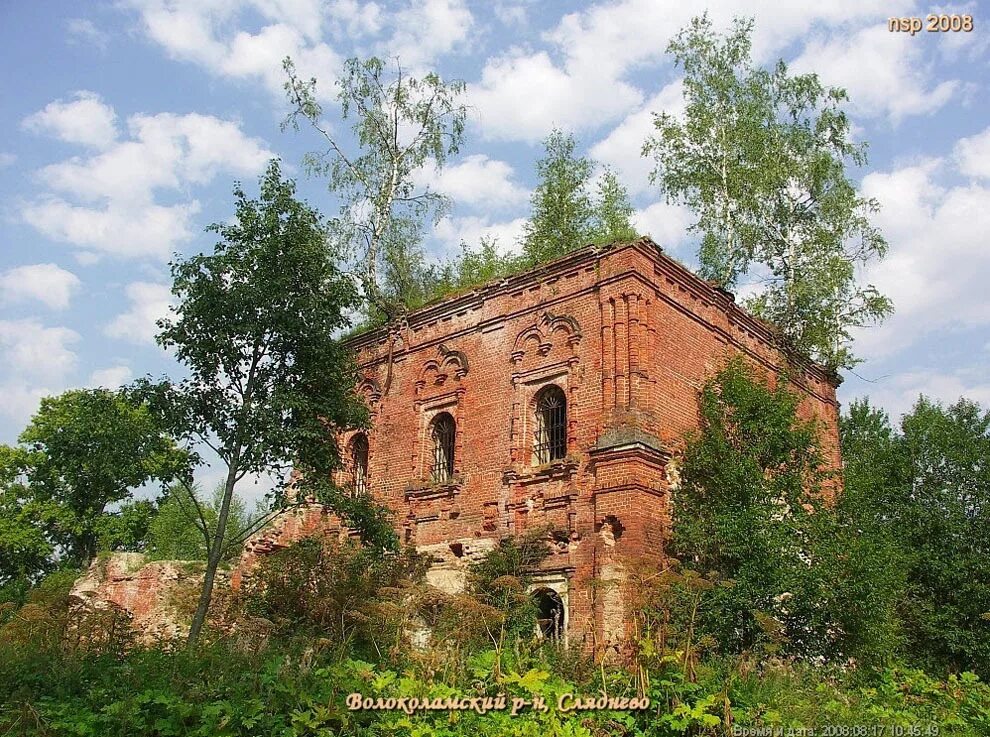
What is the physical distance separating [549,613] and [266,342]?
6251 millimetres

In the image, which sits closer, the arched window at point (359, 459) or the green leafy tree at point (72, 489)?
the arched window at point (359, 459)

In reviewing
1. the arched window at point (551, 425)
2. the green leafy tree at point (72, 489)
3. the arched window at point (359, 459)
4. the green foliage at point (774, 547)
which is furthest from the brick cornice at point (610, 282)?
the green leafy tree at point (72, 489)

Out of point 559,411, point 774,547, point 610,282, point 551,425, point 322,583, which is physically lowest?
point 322,583

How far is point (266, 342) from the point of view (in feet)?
41.3

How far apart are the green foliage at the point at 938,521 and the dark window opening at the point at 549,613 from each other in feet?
16.7

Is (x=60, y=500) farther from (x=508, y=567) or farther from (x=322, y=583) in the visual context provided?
(x=508, y=567)

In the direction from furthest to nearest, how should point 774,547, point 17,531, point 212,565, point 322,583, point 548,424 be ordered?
point 17,531 → point 548,424 → point 322,583 → point 774,547 → point 212,565

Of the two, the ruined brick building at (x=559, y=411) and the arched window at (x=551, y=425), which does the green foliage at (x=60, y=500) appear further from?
the arched window at (x=551, y=425)

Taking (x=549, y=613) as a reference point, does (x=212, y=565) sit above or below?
above

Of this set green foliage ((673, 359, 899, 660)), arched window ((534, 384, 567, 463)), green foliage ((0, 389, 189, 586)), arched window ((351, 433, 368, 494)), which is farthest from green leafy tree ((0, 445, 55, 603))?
green foliage ((673, 359, 899, 660))

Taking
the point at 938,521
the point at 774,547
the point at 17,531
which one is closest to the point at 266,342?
the point at 774,547

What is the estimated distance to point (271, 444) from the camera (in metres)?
12.0

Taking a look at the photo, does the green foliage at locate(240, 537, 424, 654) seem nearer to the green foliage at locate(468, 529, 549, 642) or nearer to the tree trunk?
the green foliage at locate(468, 529, 549, 642)

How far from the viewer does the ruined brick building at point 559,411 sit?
13.0 meters
